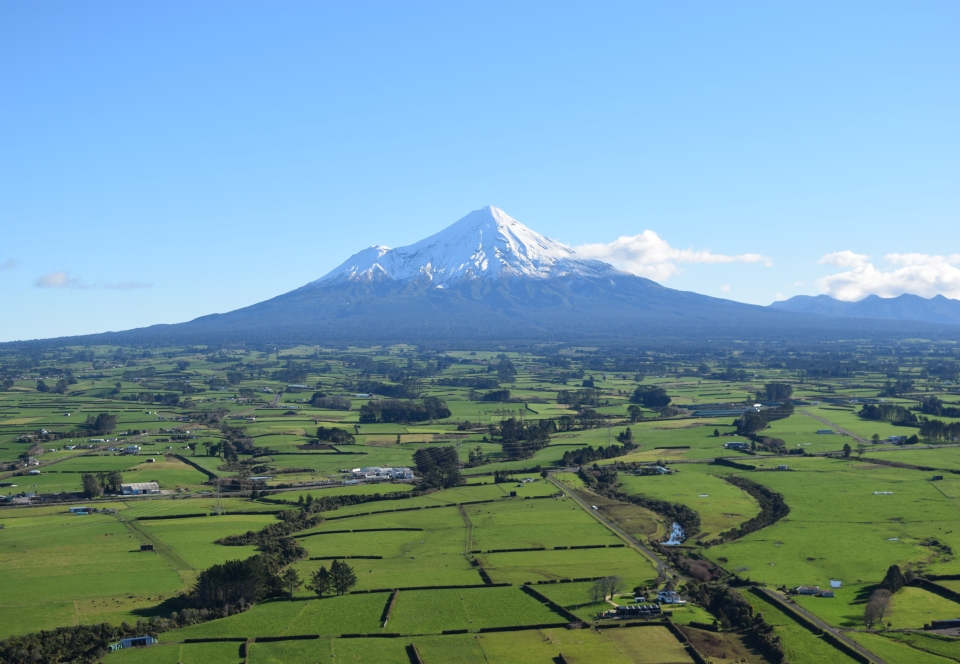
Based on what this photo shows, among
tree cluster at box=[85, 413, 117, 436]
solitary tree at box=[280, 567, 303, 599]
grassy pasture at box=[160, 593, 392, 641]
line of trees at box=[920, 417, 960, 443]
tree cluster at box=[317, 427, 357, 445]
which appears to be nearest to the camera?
grassy pasture at box=[160, 593, 392, 641]

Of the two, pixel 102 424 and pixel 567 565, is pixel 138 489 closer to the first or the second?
pixel 102 424

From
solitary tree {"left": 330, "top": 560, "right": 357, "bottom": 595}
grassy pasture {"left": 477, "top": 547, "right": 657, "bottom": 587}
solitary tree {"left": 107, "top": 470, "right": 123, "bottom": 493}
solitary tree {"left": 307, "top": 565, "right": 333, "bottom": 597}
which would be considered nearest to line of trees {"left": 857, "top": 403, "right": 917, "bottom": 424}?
grassy pasture {"left": 477, "top": 547, "right": 657, "bottom": 587}

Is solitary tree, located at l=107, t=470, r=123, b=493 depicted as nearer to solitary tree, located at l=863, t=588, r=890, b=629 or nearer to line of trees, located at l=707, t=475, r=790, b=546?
line of trees, located at l=707, t=475, r=790, b=546

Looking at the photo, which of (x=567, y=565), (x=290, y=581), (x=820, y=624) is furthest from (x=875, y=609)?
(x=290, y=581)

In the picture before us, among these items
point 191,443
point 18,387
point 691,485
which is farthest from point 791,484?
point 18,387

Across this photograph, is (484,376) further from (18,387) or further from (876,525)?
(876,525)

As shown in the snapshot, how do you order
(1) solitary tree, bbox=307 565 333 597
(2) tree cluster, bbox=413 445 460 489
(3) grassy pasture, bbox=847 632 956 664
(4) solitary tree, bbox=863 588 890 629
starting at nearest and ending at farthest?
1. (3) grassy pasture, bbox=847 632 956 664
2. (4) solitary tree, bbox=863 588 890 629
3. (1) solitary tree, bbox=307 565 333 597
4. (2) tree cluster, bbox=413 445 460 489
